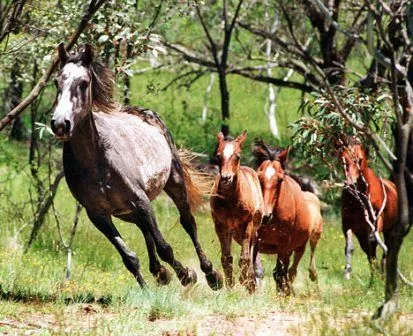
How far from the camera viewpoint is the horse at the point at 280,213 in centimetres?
1166

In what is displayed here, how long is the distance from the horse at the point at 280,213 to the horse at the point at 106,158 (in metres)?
1.50

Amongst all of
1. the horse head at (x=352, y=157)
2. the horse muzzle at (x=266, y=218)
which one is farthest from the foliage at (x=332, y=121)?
the horse muzzle at (x=266, y=218)

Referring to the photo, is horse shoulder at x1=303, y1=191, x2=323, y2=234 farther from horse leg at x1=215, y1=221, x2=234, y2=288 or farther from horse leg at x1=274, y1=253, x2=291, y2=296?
horse leg at x1=215, y1=221, x2=234, y2=288

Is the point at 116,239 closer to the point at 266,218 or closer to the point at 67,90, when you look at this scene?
the point at 67,90

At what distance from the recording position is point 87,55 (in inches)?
361

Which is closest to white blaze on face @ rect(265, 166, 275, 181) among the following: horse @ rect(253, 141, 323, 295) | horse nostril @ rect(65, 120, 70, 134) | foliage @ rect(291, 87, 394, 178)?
horse @ rect(253, 141, 323, 295)

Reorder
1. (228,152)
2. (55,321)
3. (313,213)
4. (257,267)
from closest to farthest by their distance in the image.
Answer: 1. (55,321)
2. (228,152)
3. (257,267)
4. (313,213)

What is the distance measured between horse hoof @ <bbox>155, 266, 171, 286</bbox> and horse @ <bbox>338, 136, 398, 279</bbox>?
2993 millimetres

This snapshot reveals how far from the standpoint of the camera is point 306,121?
11500mm

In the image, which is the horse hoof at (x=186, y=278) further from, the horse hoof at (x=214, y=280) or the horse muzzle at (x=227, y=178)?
the horse muzzle at (x=227, y=178)

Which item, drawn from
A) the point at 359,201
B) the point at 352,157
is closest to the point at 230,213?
the point at 352,157

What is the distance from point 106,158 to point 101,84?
70 cm

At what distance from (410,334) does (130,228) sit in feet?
36.0

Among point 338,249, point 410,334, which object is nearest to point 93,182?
point 410,334
